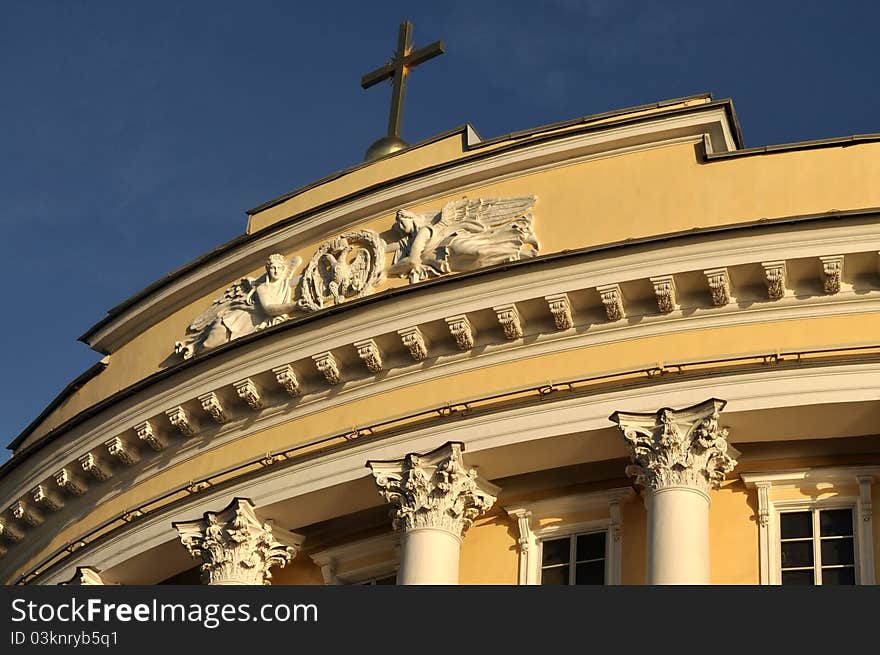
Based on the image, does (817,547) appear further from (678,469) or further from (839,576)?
(678,469)

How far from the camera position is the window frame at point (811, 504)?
74.9 feet

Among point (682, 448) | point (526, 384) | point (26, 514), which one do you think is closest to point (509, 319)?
point (526, 384)

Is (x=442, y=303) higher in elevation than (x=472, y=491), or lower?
higher

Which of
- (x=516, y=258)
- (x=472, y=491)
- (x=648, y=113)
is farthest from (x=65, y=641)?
(x=648, y=113)

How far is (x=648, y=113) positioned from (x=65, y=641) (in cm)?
1030

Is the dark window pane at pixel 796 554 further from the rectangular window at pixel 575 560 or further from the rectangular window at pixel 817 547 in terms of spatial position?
the rectangular window at pixel 575 560

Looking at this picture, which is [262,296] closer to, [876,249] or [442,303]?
[442,303]

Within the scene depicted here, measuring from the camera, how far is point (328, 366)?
25328mm

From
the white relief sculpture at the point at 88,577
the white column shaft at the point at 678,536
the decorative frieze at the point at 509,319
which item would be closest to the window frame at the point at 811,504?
the white column shaft at the point at 678,536

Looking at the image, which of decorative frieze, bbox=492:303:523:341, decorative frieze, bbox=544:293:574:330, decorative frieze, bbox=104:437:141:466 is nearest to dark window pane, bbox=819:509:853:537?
decorative frieze, bbox=544:293:574:330

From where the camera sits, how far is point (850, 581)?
892 inches

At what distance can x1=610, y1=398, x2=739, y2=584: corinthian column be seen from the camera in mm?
22312

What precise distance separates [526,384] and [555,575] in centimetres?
216

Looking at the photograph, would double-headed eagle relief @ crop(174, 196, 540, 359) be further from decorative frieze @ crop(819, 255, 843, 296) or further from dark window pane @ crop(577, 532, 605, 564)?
decorative frieze @ crop(819, 255, 843, 296)
